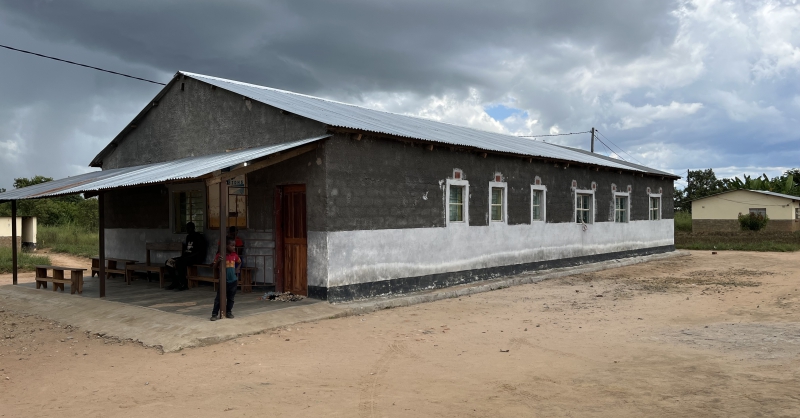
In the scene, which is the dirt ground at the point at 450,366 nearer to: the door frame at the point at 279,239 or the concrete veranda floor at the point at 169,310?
the concrete veranda floor at the point at 169,310

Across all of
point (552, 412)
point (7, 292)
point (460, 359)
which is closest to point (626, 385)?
point (552, 412)

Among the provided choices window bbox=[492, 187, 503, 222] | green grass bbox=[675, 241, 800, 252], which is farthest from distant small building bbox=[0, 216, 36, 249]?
green grass bbox=[675, 241, 800, 252]

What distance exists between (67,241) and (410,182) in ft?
80.0

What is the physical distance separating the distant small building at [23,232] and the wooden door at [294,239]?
835 inches

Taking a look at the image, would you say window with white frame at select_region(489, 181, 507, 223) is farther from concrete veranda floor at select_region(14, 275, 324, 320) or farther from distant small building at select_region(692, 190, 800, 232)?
distant small building at select_region(692, 190, 800, 232)

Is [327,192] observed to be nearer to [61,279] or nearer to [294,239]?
[294,239]

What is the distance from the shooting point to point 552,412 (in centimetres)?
525

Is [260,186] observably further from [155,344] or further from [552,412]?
[552,412]

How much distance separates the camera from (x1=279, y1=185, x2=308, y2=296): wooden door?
1144cm

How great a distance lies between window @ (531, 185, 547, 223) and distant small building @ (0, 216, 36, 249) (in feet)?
76.0

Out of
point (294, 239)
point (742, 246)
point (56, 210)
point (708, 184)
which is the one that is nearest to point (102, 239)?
point (294, 239)

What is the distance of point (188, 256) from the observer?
1285 centimetres

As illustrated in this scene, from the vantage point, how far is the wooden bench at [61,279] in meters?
12.4

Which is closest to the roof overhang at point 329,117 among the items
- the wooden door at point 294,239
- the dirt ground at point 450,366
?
the wooden door at point 294,239
